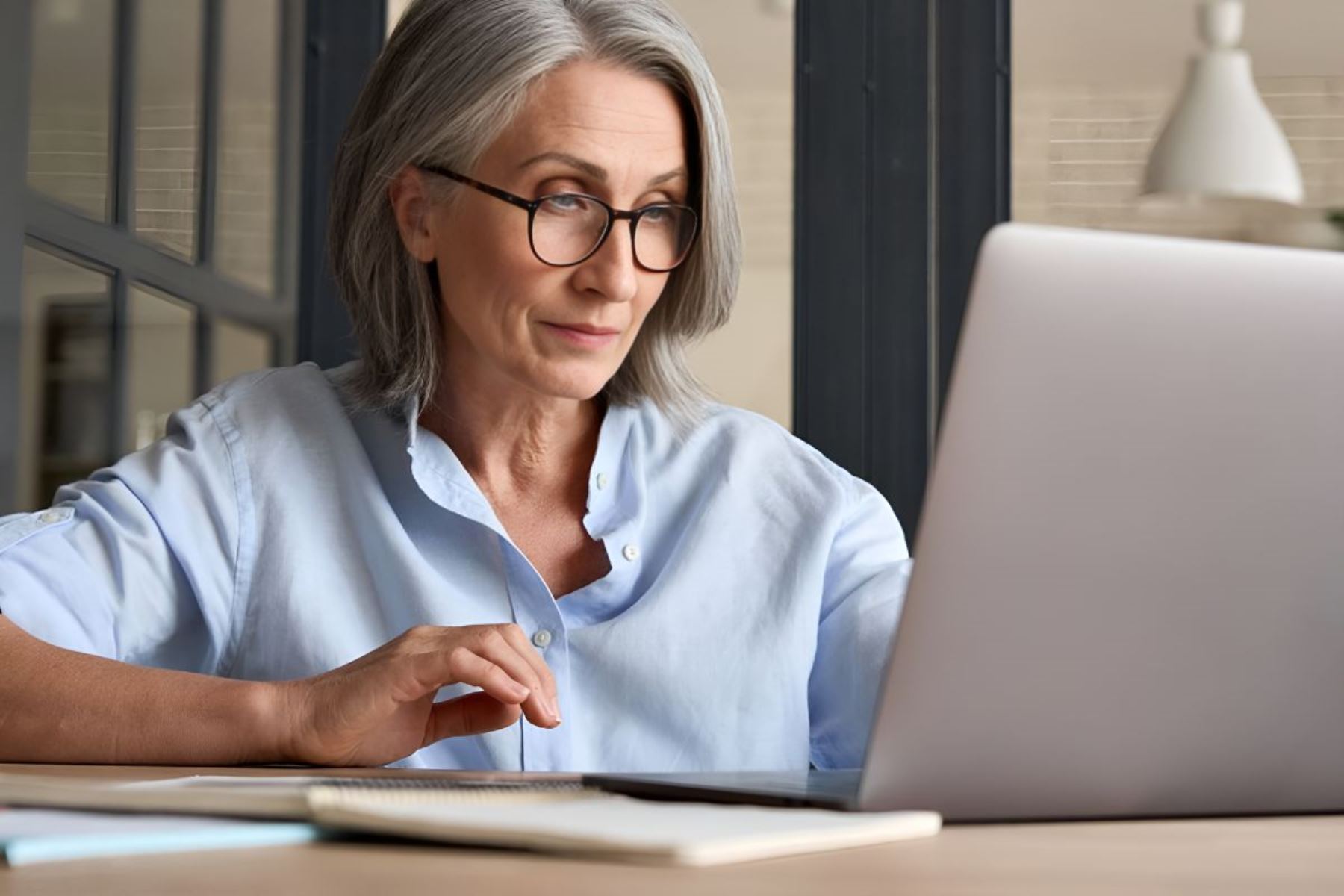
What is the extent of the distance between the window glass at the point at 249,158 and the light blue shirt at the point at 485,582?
95cm

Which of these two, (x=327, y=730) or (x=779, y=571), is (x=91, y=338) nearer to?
(x=779, y=571)

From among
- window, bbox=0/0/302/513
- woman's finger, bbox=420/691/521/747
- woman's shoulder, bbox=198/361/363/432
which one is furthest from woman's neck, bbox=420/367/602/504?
window, bbox=0/0/302/513

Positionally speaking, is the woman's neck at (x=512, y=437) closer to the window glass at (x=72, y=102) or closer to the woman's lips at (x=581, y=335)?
the woman's lips at (x=581, y=335)

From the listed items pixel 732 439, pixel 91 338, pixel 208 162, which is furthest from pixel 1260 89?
pixel 91 338

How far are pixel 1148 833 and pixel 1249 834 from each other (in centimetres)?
5

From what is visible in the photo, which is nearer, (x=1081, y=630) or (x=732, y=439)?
(x=1081, y=630)

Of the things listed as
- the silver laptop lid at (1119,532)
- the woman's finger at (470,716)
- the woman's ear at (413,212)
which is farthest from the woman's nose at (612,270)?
the silver laptop lid at (1119,532)

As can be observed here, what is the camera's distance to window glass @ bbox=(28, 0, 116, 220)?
8.18 ft

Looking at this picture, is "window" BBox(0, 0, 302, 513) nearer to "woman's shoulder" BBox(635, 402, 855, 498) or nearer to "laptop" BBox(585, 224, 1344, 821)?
"woman's shoulder" BBox(635, 402, 855, 498)

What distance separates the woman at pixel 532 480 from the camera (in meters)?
1.59

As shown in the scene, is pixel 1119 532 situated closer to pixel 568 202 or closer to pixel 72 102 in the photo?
pixel 568 202

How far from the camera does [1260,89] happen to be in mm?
2328

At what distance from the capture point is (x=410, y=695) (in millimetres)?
1166

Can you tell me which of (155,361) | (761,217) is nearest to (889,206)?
(761,217)
